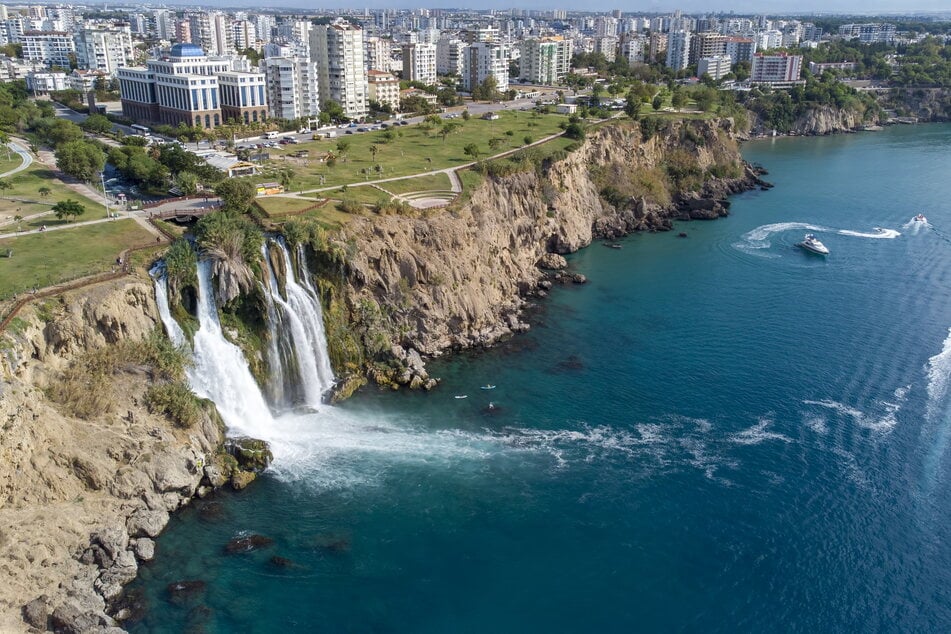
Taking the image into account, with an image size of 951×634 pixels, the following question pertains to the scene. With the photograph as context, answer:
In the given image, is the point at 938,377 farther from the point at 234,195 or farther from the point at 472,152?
the point at 234,195

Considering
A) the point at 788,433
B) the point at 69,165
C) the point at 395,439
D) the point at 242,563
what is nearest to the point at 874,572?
the point at 788,433

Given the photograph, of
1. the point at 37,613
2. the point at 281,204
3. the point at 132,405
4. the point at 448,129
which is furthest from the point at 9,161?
the point at 37,613

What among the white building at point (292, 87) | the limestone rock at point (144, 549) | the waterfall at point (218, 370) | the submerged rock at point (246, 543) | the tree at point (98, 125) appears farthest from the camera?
the white building at point (292, 87)

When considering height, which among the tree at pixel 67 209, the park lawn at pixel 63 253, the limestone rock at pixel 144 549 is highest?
the tree at pixel 67 209

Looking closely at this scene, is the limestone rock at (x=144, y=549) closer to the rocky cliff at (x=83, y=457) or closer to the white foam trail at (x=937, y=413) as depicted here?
the rocky cliff at (x=83, y=457)

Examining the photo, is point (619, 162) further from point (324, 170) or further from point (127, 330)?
point (127, 330)

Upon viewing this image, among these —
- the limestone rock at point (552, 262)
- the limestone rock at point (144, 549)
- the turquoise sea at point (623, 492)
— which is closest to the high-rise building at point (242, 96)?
the limestone rock at point (552, 262)

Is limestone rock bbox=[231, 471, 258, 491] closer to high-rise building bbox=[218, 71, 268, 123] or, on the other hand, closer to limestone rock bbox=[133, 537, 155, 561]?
limestone rock bbox=[133, 537, 155, 561]
